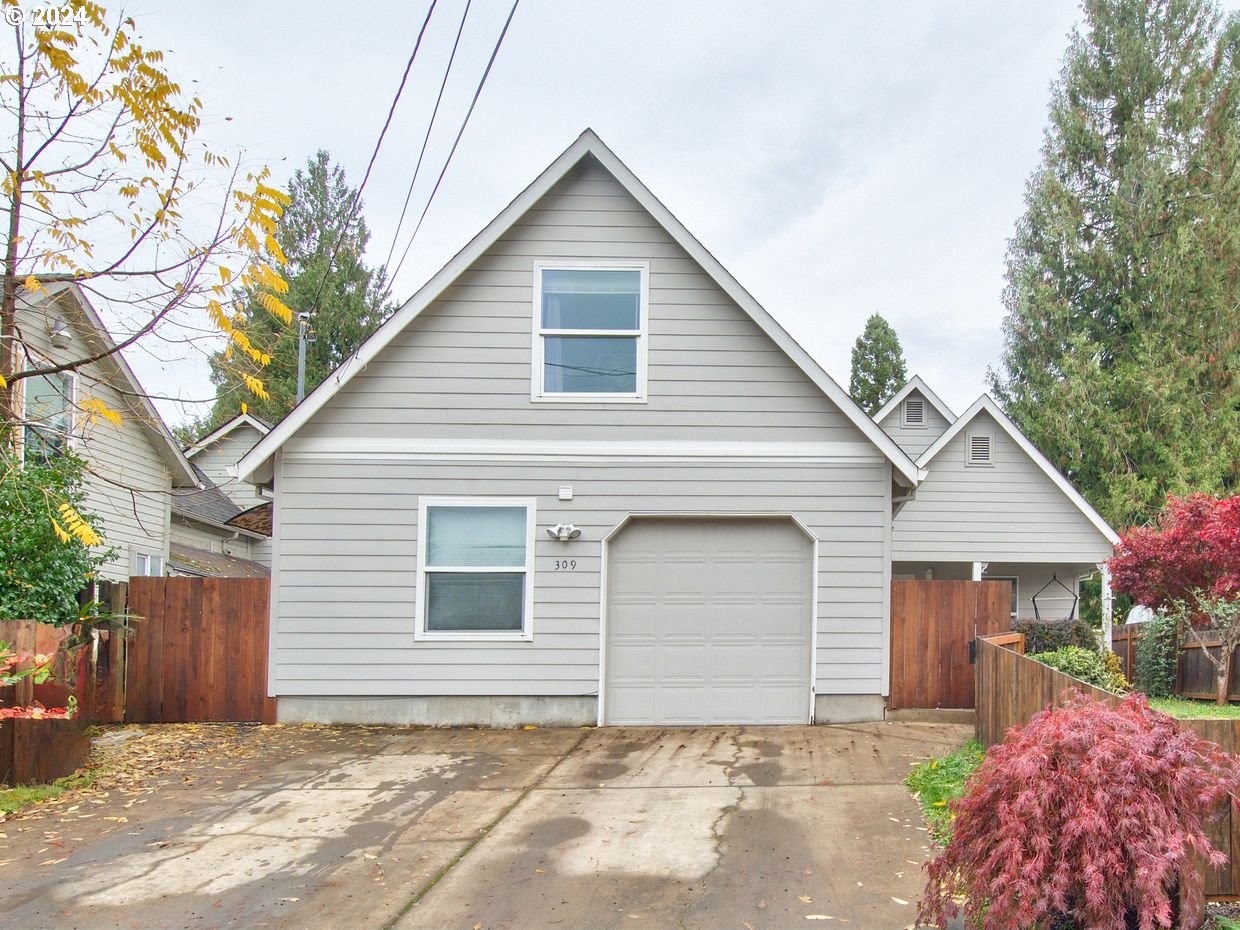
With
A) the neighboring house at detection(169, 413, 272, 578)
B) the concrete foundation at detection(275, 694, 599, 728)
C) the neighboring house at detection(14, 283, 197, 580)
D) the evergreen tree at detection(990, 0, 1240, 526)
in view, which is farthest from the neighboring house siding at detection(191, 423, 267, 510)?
the evergreen tree at detection(990, 0, 1240, 526)

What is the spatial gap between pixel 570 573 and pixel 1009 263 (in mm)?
22536

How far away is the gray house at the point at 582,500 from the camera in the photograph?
1058 centimetres

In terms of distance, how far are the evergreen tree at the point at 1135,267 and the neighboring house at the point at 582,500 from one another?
1733cm

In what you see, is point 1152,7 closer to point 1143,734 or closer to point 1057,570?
point 1057,570

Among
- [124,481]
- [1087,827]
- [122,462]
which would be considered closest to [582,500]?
[1087,827]

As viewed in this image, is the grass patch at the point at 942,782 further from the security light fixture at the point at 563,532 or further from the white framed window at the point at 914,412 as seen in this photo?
the white framed window at the point at 914,412

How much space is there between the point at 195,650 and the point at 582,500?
185 inches

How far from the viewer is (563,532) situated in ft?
34.7

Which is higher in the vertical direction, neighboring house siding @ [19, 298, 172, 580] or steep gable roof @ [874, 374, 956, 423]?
steep gable roof @ [874, 374, 956, 423]

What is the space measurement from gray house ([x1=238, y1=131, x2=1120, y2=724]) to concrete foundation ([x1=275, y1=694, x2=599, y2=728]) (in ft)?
0.10

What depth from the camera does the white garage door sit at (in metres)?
10.7

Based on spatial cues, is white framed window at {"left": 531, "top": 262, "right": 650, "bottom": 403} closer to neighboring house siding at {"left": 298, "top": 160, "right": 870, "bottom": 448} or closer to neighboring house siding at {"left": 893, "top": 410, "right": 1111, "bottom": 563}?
neighboring house siding at {"left": 298, "top": 160, "right": 870, "bottom": 448}

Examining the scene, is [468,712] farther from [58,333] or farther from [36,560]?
[58,333]

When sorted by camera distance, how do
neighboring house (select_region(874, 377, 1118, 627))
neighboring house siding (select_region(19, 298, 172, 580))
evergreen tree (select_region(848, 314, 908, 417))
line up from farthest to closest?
evergreen tree (select_region(848, 314, 908, 417))
neighboring house (select_region(874, 377, 1118, 627))
neighboring house siding (select_region(19, 298, 172, 580))
